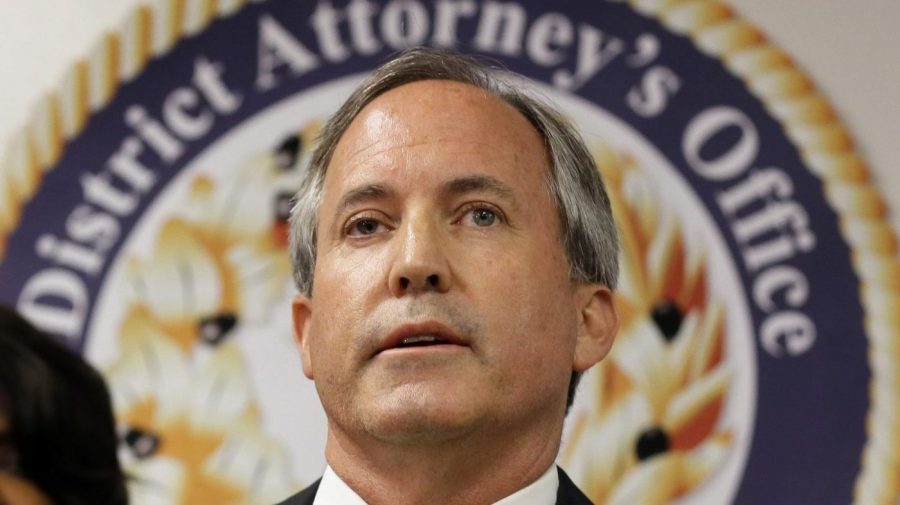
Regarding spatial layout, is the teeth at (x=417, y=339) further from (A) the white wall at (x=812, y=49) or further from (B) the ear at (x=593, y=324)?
(A) the white wall at (x=812, y=49)

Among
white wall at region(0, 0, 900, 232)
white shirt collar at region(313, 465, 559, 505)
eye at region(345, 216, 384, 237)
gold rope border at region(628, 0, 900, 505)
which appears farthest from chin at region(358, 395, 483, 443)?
white wall at region(0, 0, 900, 232)

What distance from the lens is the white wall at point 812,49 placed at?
8.27 ft

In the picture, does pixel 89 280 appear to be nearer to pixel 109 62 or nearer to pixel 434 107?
pixel 109 62

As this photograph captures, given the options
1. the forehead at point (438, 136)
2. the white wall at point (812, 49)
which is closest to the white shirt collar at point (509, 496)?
the forehead at point (438, 136)

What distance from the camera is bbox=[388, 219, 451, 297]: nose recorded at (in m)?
1.56

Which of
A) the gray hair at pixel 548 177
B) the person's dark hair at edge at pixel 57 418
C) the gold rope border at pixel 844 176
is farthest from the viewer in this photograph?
the gold rope border at pixel 844 176

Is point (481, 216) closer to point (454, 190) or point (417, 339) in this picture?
point (454, 190)

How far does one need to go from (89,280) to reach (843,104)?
4.69ft

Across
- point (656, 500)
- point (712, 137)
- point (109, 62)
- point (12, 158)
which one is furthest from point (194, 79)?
point (656, 500)

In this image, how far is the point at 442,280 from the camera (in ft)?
5.14

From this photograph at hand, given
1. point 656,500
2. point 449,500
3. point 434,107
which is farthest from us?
point 656,500

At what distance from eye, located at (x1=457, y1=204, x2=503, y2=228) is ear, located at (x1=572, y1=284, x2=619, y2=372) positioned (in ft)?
0.54

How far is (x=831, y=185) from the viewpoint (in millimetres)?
2496

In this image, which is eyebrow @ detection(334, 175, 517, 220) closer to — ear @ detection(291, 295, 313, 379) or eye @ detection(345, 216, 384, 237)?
eye @ detection(345, 216, 384, 237)
